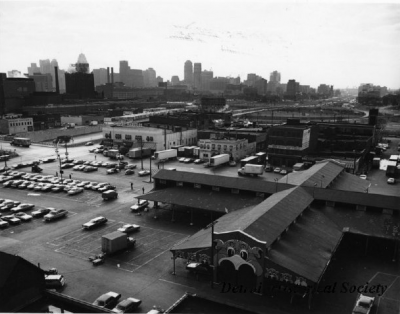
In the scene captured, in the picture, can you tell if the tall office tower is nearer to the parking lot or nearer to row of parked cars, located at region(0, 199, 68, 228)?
row of parked cars, located at region(0, 199, 68, 228)

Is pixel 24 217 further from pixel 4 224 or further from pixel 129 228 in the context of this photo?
pixel 129 228

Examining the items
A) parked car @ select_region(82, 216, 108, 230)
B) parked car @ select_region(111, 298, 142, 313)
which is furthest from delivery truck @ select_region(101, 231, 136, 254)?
parked car @ select_region(111, 298, 142, 313)

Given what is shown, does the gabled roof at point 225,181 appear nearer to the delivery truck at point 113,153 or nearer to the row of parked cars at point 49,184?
the row of parked cars at point 49,184

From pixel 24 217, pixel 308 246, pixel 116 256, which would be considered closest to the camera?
pixel 308 246

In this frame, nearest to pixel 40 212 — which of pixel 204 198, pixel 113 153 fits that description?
pixel 204 198

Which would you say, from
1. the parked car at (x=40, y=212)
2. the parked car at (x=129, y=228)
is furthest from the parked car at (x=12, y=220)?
the parked car at (x=129, y=228)
